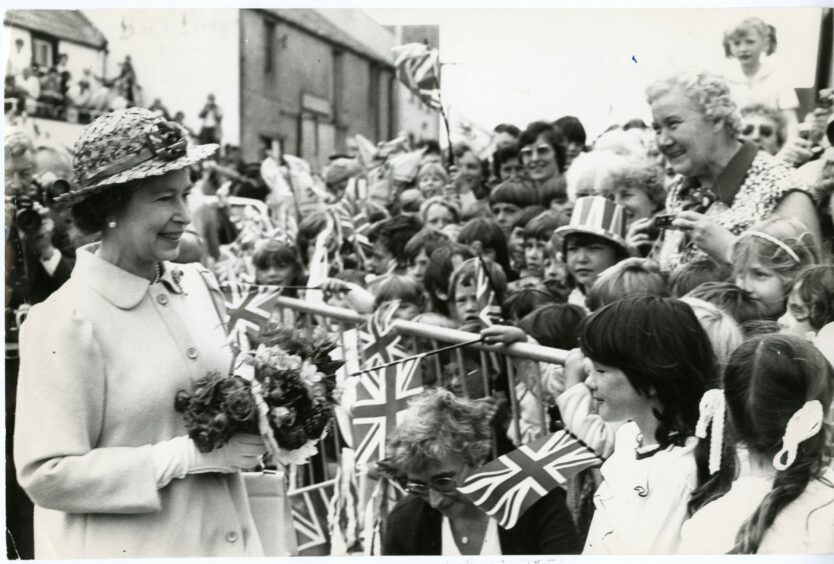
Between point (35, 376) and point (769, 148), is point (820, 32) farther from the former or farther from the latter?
point (35, 376)

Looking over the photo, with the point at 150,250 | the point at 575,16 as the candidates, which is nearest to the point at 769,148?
the point at 575,16

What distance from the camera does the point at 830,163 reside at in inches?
195

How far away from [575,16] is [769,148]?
4.83ft

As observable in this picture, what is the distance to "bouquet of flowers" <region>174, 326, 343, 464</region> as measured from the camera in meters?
3.29

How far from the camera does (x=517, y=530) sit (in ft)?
13.4

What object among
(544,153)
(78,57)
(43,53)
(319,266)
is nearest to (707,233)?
(544,153)

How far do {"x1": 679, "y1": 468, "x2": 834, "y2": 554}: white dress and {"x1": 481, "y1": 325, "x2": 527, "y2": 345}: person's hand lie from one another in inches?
44.6

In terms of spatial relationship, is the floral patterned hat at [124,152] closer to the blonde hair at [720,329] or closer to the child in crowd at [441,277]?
the blonde hair at [720,329]

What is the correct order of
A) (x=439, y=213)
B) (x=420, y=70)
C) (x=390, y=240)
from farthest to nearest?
(x=439, y=213), (x=420, y=70), (x=390, y=240)

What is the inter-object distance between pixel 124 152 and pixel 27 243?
3.04m

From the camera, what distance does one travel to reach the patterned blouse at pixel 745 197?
4.84 meters

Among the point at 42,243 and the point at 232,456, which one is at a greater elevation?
the point at 42,243

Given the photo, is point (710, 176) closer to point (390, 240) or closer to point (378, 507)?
point (378, 507)

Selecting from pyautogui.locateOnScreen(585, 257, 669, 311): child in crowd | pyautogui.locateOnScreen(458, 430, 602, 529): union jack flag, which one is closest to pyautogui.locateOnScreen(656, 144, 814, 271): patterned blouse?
pyautogui.locateOnScreen(585, 257, 669, 311): child in crowd
